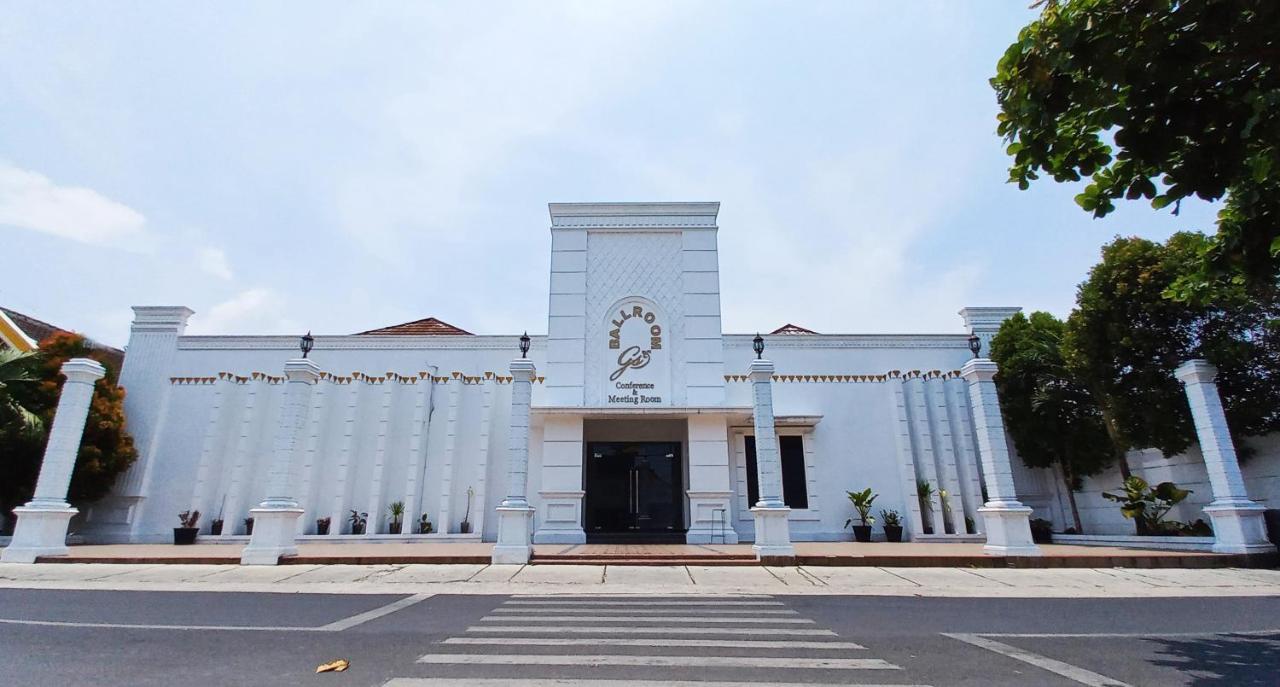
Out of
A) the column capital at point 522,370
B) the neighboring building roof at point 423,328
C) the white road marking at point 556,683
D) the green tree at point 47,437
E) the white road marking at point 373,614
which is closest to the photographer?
the white road marking at point 556,683

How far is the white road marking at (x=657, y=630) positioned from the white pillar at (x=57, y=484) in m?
10.6

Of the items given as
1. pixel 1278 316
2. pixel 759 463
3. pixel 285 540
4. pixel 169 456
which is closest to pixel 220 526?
pixel 169 456

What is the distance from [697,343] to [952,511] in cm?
718

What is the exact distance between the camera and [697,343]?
14.9 meters

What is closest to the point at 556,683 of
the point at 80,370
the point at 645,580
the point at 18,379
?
the point at 645,580

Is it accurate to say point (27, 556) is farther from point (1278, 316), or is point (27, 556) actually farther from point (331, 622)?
point (1278, 316)

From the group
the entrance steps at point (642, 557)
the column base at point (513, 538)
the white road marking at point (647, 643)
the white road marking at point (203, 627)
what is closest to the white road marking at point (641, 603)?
the white road marking at point (203, 627)

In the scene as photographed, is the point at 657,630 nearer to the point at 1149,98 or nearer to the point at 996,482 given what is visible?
the point at 1149,98

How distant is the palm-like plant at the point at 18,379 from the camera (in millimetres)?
12781

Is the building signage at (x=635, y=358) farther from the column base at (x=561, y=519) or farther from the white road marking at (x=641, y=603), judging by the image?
the white road marking at (x=641, y=603)

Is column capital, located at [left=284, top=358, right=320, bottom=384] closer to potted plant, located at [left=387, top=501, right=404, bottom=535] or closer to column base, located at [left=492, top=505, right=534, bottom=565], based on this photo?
potted plant, located at [left=387, top=501, right=404, bottom=535]

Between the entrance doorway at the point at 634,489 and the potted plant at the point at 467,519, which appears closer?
the potted plant at the point at 467,519

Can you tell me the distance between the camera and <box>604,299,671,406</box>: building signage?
1457cm

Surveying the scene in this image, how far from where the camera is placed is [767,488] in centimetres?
1102
